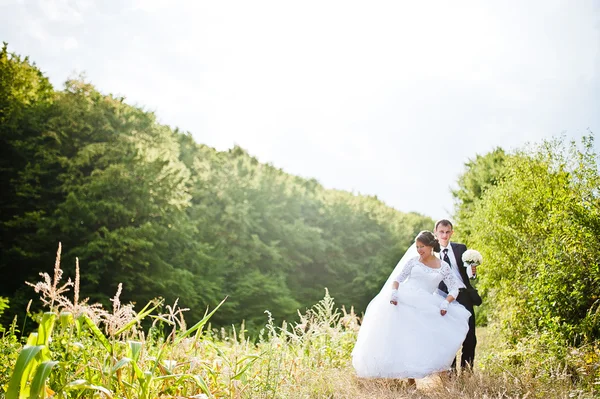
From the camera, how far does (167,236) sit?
1650cm

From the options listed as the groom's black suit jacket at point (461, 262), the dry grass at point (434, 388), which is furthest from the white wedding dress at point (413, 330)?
the groom's black suit jacket at point (461, 262)

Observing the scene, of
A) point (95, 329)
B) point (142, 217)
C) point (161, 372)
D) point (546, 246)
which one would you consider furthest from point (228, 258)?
point (95, 329)

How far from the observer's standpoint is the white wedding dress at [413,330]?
506 centimetres

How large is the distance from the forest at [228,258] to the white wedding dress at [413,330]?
29cm

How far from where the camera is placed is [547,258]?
6289 millimetres

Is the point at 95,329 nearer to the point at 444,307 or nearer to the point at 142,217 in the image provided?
the point at 444,307

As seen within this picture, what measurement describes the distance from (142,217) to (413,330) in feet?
41.9

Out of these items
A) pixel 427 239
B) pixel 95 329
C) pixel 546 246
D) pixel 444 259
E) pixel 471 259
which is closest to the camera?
pixel 95 329

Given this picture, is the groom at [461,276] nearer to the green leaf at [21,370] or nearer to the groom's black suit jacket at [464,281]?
the groom's black suit jacket at [464,281]

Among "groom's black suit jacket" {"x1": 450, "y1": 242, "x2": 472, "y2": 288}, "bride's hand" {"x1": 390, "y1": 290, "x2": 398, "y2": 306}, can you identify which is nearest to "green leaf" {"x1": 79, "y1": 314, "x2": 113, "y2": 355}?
"bride's hand" {"x1": 390, "y1": 290, "x2": 398, "y2": 306}

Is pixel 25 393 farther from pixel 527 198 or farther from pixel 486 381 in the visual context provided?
pixel 527 198

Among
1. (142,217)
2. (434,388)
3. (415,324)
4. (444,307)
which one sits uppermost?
(142,217)

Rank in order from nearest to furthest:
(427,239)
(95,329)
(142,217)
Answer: (95,329), (427,239), (142,217)

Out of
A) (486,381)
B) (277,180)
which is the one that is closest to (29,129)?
(277,180)
